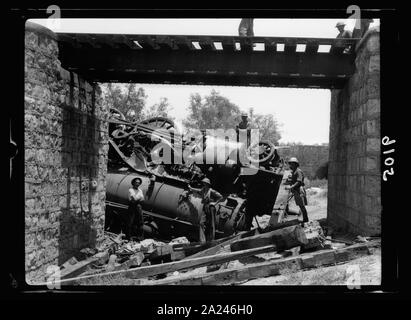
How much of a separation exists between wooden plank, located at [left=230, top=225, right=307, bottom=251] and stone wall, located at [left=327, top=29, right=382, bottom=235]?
1.10 metres

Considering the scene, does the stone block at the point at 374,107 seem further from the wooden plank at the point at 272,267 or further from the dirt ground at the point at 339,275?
the dirt ground at the point at 339,275

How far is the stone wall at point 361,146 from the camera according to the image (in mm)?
6008

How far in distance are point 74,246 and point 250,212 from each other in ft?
16.6

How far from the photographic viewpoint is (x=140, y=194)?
9.59 m

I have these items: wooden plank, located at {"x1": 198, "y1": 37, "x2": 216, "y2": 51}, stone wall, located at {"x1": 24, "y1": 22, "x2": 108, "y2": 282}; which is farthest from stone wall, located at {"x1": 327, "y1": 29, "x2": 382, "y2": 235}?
stone wall, located at {"x1": 24, "y1": 22, "x2": 108, "y2": 282}

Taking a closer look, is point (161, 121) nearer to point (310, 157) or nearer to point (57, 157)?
point (57, 157)

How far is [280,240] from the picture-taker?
6281 millimetres

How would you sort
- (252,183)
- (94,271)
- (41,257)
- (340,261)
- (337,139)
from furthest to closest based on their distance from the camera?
(252,183), (337,139), (94,271), (41,257), (340,261)

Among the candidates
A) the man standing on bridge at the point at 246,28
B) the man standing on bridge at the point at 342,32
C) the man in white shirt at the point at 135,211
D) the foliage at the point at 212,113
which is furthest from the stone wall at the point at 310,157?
the man standing on bridge at the point at 246,28

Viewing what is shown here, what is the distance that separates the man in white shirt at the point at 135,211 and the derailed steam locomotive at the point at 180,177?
383mm

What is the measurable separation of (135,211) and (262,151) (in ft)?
15.0
